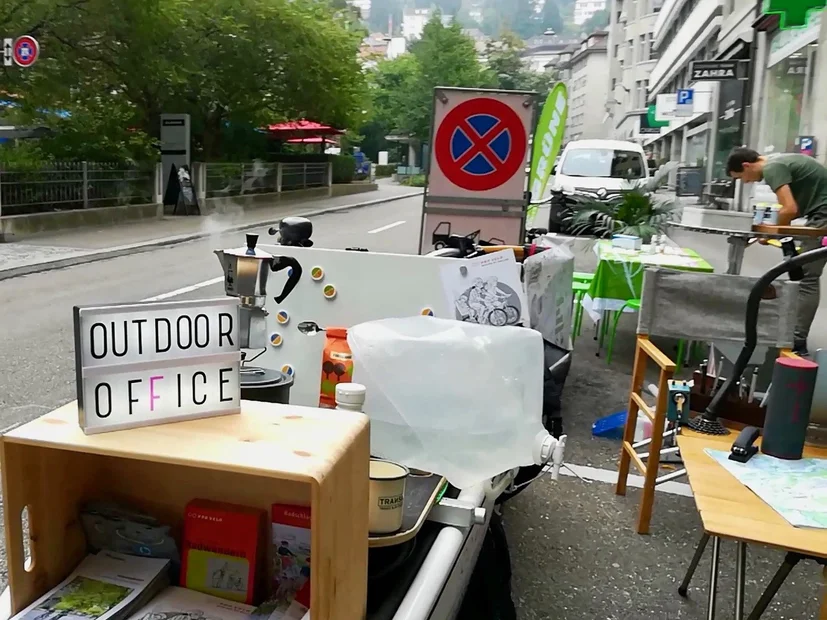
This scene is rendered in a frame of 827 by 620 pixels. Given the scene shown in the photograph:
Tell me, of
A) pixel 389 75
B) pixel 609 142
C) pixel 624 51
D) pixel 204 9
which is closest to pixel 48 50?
pixel 204 9

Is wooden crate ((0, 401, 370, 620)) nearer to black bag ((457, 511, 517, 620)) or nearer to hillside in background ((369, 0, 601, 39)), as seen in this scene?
black bag ((457, 511, 517, 620))

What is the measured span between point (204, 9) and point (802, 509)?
17.8 meters

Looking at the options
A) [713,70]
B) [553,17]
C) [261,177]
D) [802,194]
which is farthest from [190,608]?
[553,17]

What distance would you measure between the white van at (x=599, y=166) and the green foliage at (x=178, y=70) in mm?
7847

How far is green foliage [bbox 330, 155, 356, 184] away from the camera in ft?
97.9

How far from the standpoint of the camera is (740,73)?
17.9 metres

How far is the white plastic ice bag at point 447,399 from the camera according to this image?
7.67 feet

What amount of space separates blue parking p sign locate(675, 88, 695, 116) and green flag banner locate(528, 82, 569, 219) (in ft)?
50.7

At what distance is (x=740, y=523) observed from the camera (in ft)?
6.83

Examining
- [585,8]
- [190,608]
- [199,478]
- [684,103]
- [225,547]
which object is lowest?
[190,608]

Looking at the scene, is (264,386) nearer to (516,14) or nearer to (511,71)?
(511,71)

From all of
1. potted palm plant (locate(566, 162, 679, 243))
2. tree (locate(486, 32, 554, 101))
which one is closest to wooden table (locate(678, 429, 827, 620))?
potted palm plant (locate(566, 162, 679, 243))

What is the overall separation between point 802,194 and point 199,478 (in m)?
5.28

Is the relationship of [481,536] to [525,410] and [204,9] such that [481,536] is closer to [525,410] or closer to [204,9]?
[525,410]
